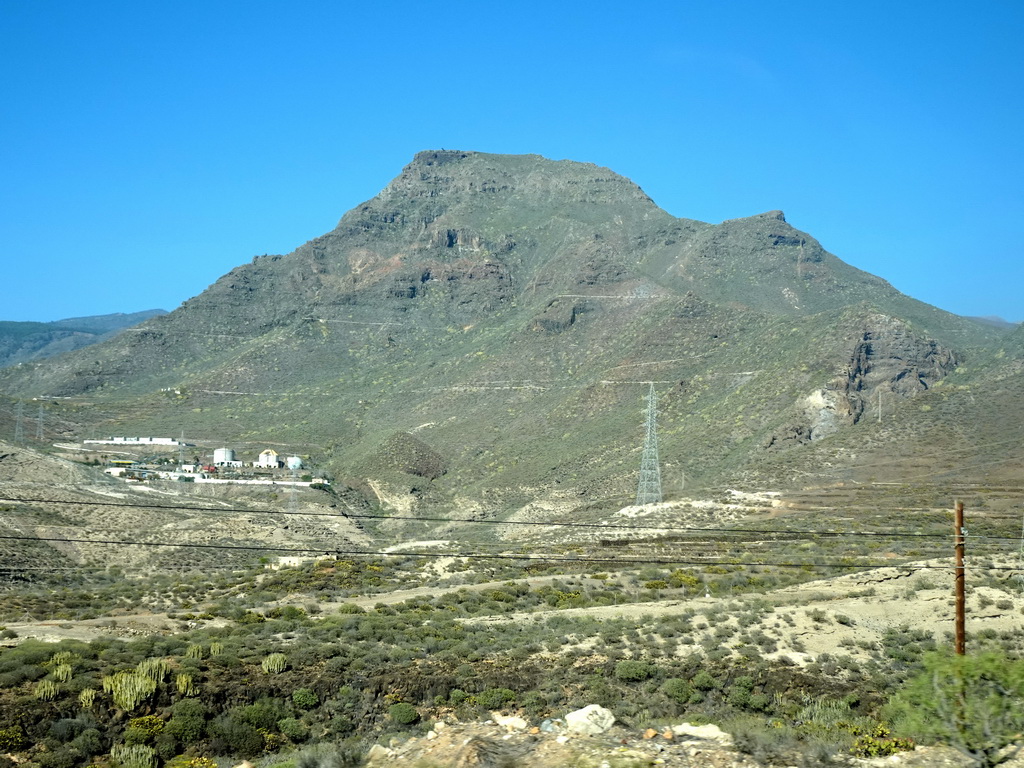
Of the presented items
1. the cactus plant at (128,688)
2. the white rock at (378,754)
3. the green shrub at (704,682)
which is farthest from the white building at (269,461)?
the white rock at (378,754)

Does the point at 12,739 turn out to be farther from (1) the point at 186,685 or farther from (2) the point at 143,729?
(1) the point at 186,685

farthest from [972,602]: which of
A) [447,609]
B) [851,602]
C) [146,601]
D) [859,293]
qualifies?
[859,293]

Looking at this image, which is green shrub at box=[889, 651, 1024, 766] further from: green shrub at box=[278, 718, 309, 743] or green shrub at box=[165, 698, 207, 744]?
green shrub at box=[165, 698, 207, 744]

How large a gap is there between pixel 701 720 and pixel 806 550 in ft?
90.7

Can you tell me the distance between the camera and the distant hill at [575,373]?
281 ft

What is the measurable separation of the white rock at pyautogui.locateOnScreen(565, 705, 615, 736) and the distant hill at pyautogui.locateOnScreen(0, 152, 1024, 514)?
2133 inches

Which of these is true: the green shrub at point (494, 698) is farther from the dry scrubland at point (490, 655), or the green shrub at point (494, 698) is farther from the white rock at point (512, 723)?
the white rock at point (512, 723)

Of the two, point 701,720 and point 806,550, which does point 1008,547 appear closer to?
point 806,550

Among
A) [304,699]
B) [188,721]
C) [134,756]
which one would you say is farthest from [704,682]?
[134,756]

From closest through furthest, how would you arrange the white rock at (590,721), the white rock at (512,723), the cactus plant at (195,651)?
the white rock at (590,721), the white rock at (512,723), the cactus plant at (195,651)

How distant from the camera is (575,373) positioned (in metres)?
136

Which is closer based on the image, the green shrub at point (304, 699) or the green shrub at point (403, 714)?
the green shrub at point (403, 714)

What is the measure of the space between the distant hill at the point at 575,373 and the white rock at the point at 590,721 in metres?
54.2

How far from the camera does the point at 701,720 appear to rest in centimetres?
2252
